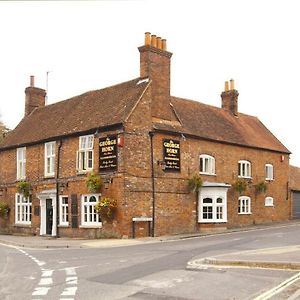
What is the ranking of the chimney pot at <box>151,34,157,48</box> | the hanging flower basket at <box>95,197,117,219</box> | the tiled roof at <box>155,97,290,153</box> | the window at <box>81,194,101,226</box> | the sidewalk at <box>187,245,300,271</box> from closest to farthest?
1. the sidewalk at <box>187,245,300,271</box>
2. the hanging flower basket at <box>95,197,117,219</box>
3. the window at <box>81,194,101,226</box>
4. the chimney pot at <box>151,34,157,48</box>
5. the tiled roof at <box>155,97,290,153</box>

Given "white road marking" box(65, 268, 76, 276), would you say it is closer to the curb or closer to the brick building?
the curb

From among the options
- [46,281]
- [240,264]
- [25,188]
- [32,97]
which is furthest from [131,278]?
[32,97]

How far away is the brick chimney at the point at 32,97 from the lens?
40.2 m

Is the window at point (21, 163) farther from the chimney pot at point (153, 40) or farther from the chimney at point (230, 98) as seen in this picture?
the chimney at point (230, 98)

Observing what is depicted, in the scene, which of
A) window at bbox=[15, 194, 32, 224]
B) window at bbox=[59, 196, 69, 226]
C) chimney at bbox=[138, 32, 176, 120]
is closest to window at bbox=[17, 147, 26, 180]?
window at bbox=[15, 194, 32, 224]

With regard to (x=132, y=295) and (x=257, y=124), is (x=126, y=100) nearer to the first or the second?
(x=257, y=124)

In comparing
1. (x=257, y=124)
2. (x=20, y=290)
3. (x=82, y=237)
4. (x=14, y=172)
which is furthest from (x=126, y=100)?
(x=20, y=290)

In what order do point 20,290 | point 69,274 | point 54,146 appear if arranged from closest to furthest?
1. point 20,290
2. point 69,274
3. point 54,146

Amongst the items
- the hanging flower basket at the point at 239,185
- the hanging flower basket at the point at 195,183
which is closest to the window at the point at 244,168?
the hanging flower basket at the point at 239,185

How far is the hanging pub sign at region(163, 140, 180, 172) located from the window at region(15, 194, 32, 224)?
34.4 ft

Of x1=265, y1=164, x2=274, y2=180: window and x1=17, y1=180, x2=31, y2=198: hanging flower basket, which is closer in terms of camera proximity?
x1=17, y1=180, x2=31, y2=198: hanging flower basket

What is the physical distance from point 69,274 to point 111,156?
577 inches

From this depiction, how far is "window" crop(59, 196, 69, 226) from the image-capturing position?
30.9 metres

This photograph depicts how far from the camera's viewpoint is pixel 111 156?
91.5 ft
